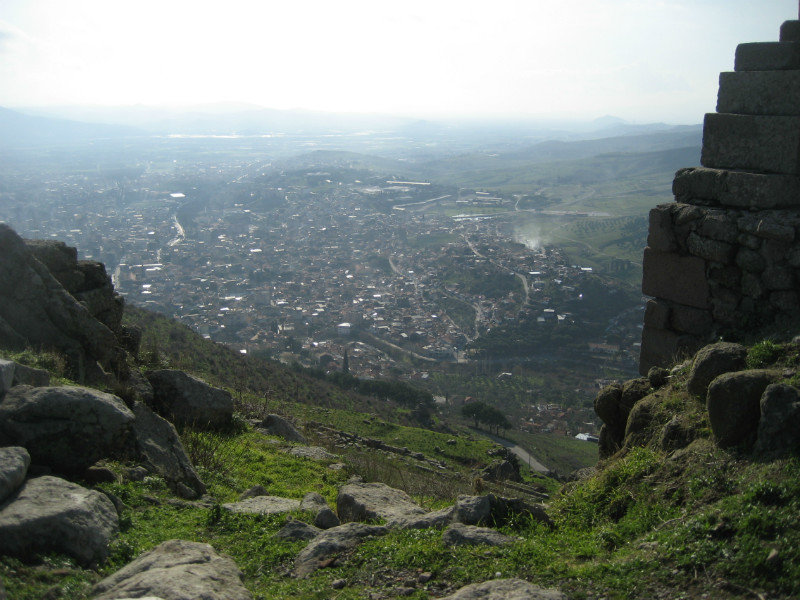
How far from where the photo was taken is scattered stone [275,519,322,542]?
516cm

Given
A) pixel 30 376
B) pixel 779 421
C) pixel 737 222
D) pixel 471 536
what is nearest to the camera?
pixel 779 421

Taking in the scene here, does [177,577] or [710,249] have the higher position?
[710,249]

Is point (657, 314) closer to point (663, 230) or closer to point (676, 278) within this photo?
point (676, 278)

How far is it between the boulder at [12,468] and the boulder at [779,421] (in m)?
5.31

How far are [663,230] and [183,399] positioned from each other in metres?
6.66

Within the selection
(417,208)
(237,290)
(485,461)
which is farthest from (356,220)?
(485,461)

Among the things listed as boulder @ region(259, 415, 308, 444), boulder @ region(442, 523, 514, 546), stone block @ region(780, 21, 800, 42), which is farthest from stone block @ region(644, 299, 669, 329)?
boulder @ region(259, 415, 308, 444)

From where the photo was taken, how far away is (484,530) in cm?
475

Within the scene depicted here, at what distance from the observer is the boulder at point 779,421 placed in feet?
14.1

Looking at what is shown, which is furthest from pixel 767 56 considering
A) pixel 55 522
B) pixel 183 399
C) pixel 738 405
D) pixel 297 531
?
pixel 183 399

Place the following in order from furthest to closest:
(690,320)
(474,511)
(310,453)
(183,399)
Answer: (310,453), (183,399), (690,320), (474,511)

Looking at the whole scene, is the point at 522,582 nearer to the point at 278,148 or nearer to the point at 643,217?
the point at 643,217

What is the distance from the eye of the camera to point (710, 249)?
22.4 feet

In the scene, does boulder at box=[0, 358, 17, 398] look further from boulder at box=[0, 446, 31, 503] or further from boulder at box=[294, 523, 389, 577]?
boulder at box=[294, 523, 389, 577]
